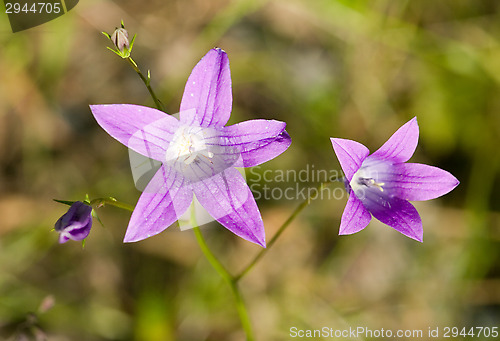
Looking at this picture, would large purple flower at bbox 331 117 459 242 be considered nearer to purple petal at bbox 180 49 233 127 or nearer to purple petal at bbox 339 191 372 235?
purple petal at bbox 339 191 372 235

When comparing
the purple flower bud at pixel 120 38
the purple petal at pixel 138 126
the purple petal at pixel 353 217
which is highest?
the purple flower bud at pixel 120 38

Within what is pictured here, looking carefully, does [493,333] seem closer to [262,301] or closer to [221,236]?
[262,301]

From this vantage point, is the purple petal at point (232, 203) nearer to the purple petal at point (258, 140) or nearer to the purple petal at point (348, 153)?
the purple petal at point (258, 140)

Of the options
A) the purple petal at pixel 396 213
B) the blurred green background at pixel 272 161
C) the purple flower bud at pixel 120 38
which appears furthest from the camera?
the blurred green background at pixel 272 161

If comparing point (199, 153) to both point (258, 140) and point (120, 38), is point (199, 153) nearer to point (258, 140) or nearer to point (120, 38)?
point (258, 140)

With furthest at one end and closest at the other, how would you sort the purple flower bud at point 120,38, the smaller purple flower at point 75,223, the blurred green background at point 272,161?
the blurred green background at point 272,161 < the purple flower bud at point 120,38 < the smaller purple flower at point 75,223

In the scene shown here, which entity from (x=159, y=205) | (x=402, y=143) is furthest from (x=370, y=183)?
A: (x=159, y=205)

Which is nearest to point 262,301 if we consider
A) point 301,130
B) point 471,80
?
point 301,130

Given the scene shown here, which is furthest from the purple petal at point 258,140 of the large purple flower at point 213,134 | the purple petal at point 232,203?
the purple petal at point 232,203
